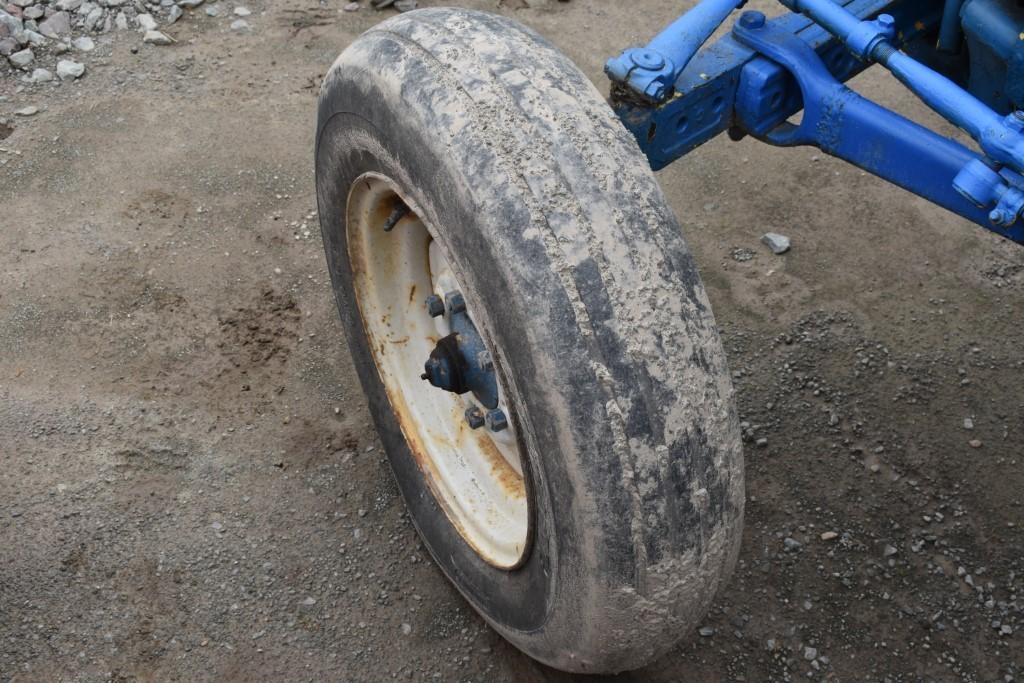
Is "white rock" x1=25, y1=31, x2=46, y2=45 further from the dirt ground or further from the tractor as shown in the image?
the tractor

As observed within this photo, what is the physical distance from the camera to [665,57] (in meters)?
2.22

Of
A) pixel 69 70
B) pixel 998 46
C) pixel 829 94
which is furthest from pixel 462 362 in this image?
pixel 69 70

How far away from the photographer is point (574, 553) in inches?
76.1

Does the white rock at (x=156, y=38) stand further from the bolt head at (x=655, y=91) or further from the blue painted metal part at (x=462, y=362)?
the bolt head at (x=655, y=91)

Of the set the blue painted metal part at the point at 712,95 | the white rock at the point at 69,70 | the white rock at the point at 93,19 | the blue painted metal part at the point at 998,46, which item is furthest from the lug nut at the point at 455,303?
the white rock at the point at 93,19

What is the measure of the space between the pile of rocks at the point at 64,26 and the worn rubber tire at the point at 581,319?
313cm

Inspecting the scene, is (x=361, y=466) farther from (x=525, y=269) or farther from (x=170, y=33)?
(x=170, y=33)

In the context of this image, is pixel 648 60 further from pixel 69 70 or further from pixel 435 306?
pixel 69 70

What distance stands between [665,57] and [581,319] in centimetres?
74

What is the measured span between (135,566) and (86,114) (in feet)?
7.61

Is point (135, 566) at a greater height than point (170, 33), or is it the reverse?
point (170, 33)

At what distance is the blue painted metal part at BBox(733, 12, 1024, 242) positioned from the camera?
2158 millimetres

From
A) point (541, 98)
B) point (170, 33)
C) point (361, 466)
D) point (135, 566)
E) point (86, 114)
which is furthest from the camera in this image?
point (170, 33)

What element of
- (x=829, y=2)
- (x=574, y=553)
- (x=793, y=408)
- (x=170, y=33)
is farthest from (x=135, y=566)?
(x=170, y=33)
